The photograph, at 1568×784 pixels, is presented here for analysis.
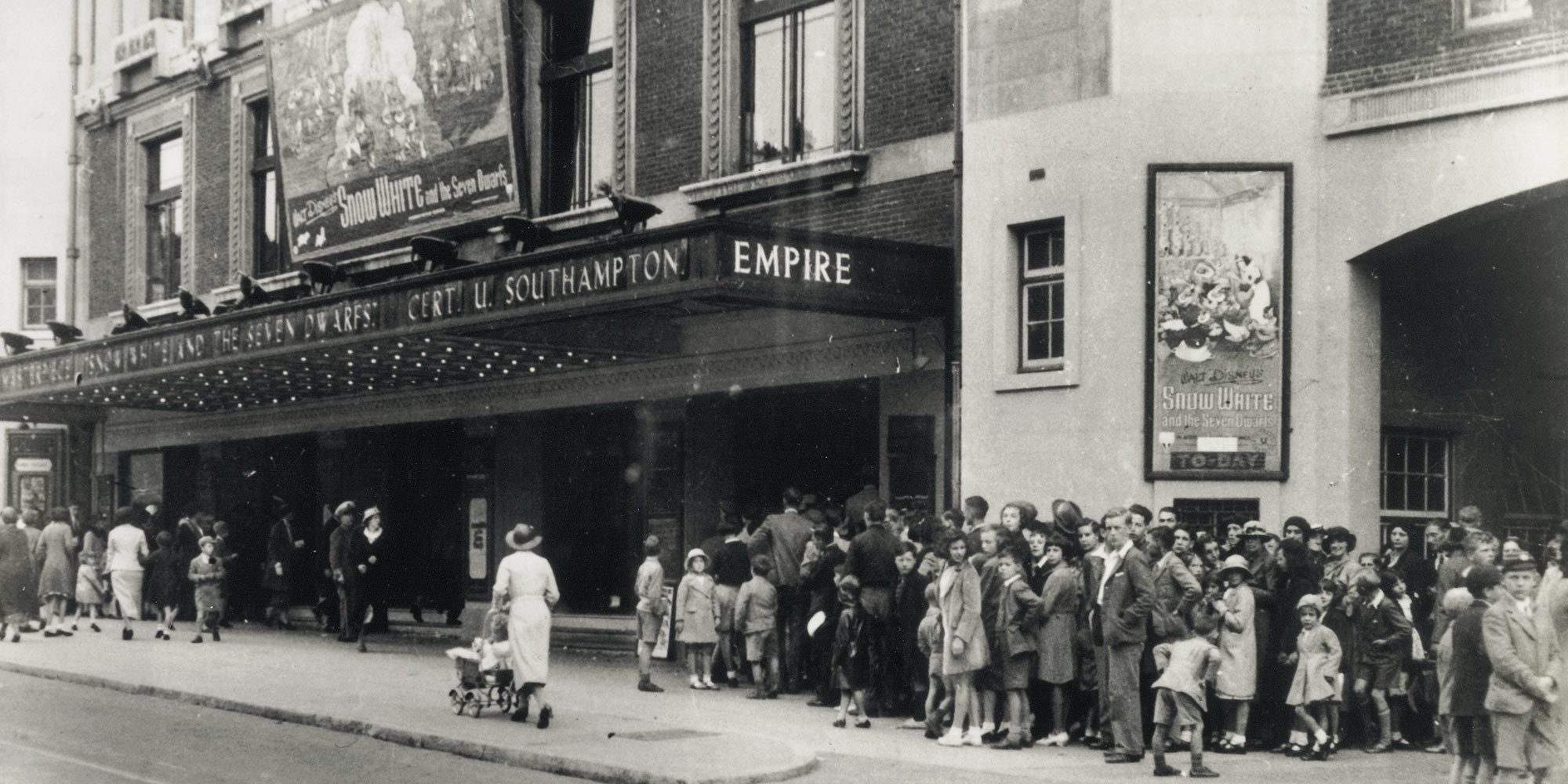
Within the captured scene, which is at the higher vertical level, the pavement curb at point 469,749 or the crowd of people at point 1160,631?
the crowd of people at point 1160,631

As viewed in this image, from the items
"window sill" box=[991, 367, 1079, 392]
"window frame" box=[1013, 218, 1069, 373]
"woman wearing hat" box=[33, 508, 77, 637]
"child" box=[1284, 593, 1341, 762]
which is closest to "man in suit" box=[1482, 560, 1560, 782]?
"child" box=[1284, 593, 1341, 762]

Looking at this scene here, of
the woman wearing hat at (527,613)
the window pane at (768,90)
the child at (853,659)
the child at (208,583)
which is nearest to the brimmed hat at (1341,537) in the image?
the child at (853,659)

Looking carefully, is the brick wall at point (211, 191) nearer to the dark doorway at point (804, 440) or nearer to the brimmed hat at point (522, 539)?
the dark doorway at point (804, 440)

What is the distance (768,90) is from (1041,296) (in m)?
5.19

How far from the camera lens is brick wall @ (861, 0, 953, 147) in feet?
58.2

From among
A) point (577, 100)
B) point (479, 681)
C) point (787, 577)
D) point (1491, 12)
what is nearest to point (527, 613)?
point (479, 681)

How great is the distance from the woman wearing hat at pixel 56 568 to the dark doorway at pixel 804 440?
9.80 metres

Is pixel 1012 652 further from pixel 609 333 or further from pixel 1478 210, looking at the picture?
pixel 609 333

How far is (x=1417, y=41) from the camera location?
1467cm

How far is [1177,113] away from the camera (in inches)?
610

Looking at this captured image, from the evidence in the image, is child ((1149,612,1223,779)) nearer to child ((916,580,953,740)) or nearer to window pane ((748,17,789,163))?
child ((916,580,953,740))

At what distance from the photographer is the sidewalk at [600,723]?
12.0 meters

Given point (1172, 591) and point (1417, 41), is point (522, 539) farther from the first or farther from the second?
point (1417, 41)

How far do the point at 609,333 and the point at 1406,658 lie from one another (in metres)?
9.74
